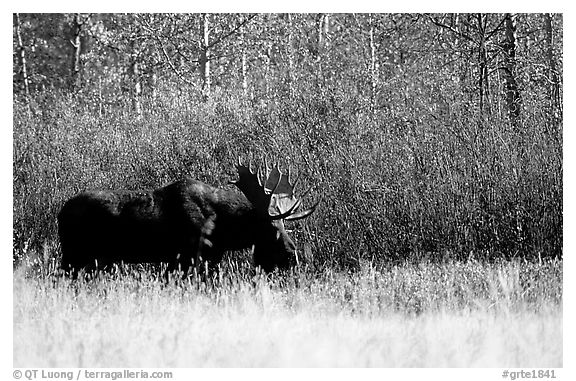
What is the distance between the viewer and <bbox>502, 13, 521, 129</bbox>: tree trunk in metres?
10.9

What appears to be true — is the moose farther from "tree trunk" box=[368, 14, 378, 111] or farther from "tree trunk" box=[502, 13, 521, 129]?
"tree trunk" box=[368, 14, 378, 111]

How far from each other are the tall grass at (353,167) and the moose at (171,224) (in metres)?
1.15

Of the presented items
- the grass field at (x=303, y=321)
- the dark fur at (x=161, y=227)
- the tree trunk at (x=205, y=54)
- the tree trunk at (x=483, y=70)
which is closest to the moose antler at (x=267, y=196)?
the dark fur at (x=161, y=227)

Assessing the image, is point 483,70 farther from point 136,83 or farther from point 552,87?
point 136,83

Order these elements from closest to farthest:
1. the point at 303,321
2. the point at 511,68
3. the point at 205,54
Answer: the point at 303,321, the point at 511,68, the point at 205,54

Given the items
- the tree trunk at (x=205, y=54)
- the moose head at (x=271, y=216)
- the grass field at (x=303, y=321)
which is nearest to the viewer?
the grass field at (x=303, y=321)

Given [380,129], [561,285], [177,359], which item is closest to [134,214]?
[177,359]

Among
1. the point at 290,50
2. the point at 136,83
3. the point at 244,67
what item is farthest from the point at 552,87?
the point at 136,83

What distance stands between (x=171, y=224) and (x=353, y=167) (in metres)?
2.67

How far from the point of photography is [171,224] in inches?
358

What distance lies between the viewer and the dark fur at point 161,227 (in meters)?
9.01

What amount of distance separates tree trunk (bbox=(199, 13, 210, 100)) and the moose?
10.8 feet

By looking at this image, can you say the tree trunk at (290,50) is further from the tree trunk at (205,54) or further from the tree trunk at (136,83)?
the tree trunk at (136,83)

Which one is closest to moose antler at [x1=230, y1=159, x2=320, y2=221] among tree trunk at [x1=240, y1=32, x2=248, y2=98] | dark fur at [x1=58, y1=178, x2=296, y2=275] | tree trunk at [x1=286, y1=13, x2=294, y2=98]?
dark fur at [x1=58, y1=178, x2=296, y2=275]
